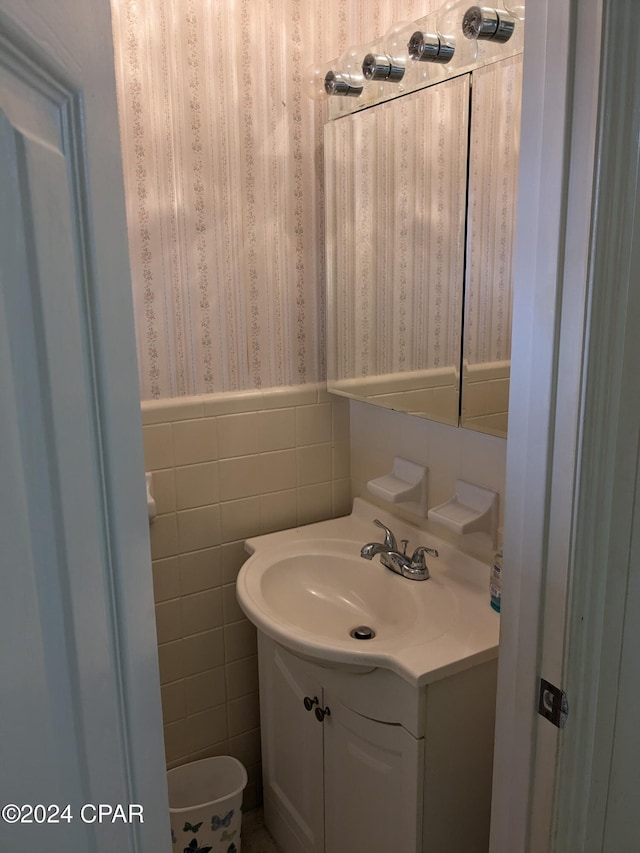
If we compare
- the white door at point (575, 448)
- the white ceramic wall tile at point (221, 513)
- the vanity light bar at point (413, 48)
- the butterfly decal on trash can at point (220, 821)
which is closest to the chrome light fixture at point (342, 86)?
the vanity light bar at point (413, 48)

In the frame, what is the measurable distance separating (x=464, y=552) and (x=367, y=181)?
36.7 inches

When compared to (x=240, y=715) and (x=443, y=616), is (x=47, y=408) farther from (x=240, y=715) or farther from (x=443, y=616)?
(x=240, y=715)

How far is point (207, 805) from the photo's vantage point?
62.5 inches

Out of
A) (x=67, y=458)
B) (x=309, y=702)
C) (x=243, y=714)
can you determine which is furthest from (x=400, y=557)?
(x=67, y=458)

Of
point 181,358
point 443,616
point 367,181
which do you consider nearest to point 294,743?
point 443,616

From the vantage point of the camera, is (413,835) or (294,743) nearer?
(413,835)

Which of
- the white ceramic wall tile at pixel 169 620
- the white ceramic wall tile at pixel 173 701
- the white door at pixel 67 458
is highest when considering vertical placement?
the white door at pixel 67 458

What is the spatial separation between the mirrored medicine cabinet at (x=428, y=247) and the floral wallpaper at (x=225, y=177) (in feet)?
0.33

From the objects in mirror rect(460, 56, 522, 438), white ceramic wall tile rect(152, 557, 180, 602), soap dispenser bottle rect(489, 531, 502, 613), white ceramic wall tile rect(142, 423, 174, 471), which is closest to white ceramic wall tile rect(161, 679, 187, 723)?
white ceramic wall tile rect(152, 557, 180, 602)

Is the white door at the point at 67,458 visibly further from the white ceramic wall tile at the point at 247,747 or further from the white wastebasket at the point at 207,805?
the white ceramic wall tile at the point at 247,747

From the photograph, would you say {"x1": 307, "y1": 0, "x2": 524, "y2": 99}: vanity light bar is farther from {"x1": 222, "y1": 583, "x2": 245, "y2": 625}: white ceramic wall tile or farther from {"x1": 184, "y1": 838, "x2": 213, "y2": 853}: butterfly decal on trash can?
{"x1": 184, "y1": 838, "x2": 213, "y2": 853}: butterfly decal on trash can

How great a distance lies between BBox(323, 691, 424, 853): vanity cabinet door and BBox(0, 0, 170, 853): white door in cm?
92

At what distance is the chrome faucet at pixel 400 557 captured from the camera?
154cm

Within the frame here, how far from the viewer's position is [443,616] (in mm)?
1379
